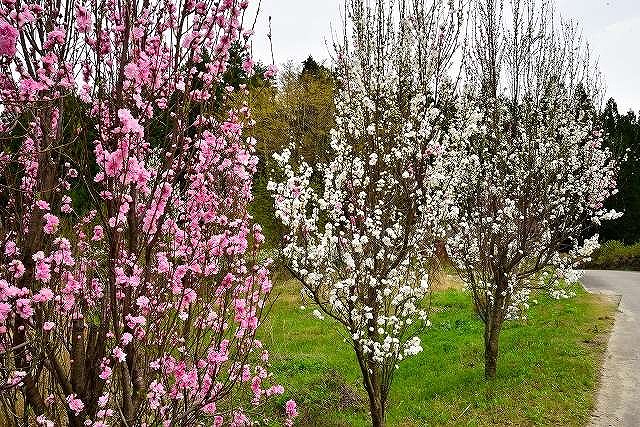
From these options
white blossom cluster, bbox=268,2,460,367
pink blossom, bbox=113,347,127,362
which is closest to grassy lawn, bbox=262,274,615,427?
white blossom cluster, bbox=268,2,460,367

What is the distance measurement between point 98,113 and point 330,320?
1178 cm

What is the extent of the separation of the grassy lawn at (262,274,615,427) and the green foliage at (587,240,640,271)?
14.2 m

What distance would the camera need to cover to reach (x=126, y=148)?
8.10ft

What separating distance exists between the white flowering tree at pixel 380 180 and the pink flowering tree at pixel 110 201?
3329 mm

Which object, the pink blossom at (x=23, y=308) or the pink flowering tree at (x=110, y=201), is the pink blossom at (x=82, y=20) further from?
the pink blossom at (x=23, y=308)

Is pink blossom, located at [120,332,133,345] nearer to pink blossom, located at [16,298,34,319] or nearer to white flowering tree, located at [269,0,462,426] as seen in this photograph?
pink blossom, located at [16,298,34,319]

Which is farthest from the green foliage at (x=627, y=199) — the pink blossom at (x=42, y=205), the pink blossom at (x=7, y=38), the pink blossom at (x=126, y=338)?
the pink blossom at (x=7, y=38)

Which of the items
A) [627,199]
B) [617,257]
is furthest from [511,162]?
[627,199]

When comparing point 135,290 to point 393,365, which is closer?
point 135,290

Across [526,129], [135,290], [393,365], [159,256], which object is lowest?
[393,365]

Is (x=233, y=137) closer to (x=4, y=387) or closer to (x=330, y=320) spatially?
(x=4, y=387)

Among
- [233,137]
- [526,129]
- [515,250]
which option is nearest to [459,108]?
[526,129]

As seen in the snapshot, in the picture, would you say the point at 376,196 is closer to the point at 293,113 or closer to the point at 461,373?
the point at 461,373

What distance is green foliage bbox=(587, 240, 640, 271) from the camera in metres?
26.2
